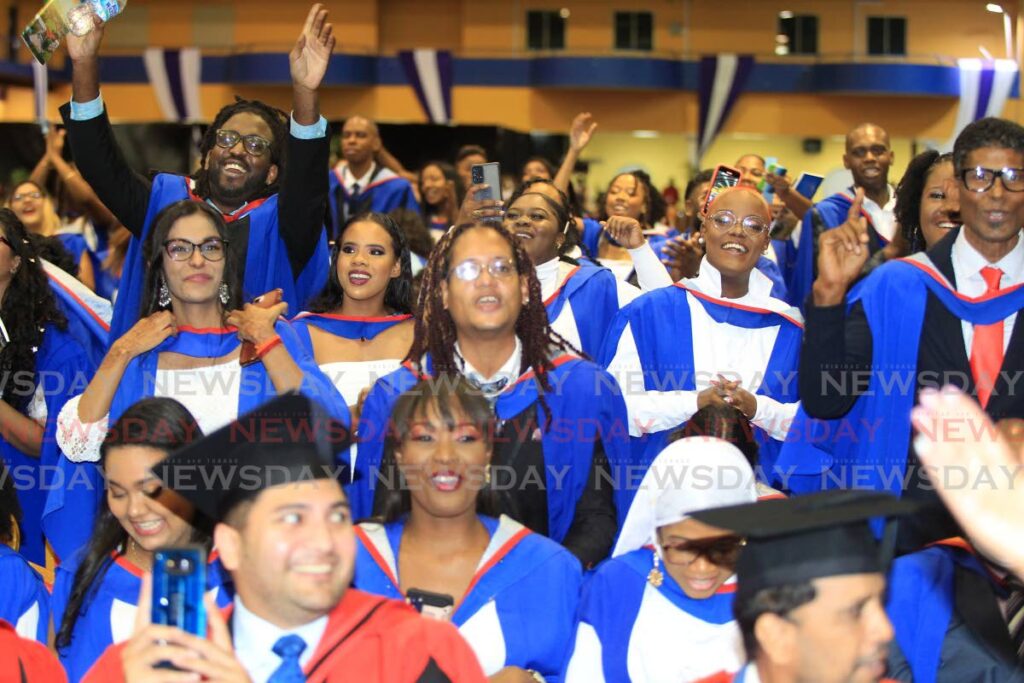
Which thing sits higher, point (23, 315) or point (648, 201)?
point (648, 201)

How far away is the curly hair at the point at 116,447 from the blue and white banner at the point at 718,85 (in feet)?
76.5

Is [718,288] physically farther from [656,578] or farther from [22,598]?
[22,598]

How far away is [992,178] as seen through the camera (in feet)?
13.7

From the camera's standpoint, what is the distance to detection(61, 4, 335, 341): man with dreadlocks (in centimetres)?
520

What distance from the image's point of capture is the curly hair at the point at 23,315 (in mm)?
5121

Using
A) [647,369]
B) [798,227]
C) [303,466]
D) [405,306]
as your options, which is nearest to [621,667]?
[303,466]

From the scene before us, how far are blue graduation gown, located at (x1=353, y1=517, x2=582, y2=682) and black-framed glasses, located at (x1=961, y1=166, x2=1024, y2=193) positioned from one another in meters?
1.70

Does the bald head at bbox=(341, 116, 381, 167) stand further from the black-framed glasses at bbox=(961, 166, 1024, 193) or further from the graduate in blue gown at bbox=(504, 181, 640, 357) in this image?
the black-framed glasses at bbox=(961, 166, 1024, 193)

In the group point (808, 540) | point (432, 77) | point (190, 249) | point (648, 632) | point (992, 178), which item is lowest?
point (648, 632)

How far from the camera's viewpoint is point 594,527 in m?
4.18

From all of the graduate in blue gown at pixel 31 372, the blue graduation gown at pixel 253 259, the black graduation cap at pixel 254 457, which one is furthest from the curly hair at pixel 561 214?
the black graduation cap at pixel 254 457

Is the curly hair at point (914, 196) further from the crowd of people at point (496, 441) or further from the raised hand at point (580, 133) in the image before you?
the raised hand at point (580, 133)

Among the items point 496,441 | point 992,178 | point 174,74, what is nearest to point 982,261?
point 992,178

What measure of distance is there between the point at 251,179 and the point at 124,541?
2151mm
